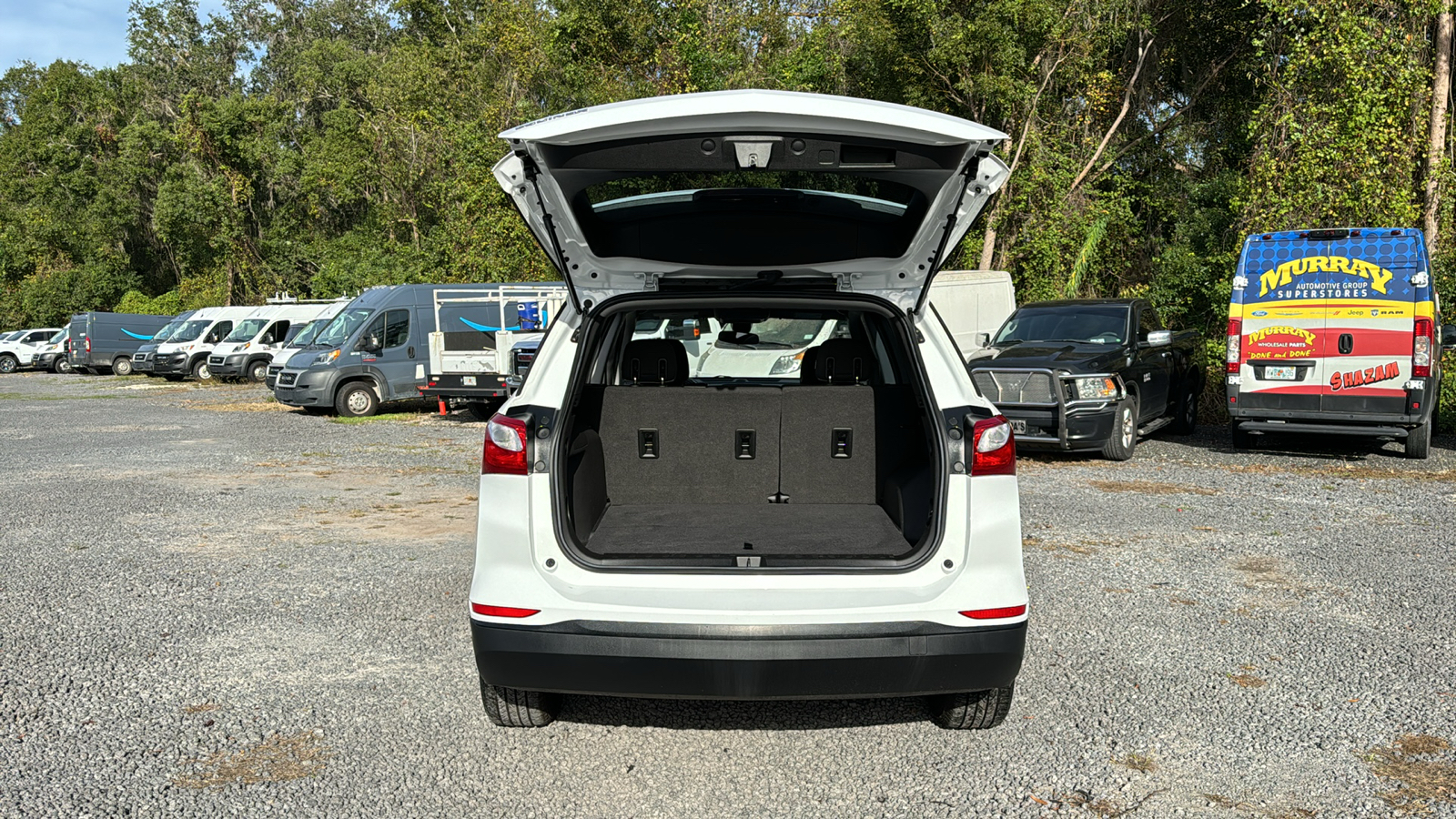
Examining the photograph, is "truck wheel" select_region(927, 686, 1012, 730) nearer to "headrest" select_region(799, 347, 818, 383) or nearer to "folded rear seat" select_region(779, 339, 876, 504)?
"folded rear seat" select_region(779, 339, 876, 504)

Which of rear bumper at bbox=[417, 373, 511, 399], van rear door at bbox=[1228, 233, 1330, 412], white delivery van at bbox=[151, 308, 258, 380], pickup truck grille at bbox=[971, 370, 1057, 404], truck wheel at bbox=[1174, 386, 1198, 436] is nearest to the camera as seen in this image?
pickup truck grille at bbox=[971, 370, 1057, 404]

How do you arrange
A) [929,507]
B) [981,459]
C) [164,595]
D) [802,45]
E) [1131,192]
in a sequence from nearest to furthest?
[981,459]
[929,507]
[164,595]
[1131,192]
[802,45]

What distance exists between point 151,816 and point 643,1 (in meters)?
26.7

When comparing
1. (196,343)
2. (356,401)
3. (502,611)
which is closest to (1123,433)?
(502,611)

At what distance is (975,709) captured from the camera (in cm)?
418

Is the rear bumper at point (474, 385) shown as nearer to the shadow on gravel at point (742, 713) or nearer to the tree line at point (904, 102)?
the tree line at point (904, 102)

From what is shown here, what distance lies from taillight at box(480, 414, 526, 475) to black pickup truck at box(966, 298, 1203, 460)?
7.00 metres

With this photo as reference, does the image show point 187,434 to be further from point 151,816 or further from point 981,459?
point 981,459

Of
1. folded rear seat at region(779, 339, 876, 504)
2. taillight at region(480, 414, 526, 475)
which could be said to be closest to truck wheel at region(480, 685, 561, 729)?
taillight at region(480, 414, 526, 475)

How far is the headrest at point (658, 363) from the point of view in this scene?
531cm

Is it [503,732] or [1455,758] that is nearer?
[1455,758]

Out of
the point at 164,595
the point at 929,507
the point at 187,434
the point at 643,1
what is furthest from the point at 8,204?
the point at 929,507

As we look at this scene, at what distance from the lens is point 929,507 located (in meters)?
4.25

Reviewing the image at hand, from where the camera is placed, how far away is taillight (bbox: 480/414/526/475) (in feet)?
12.7
